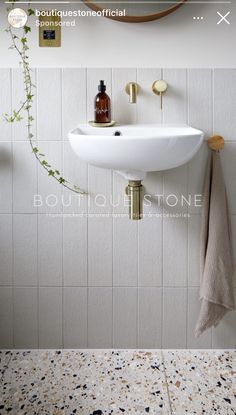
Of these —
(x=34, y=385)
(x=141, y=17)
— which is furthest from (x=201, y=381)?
(x=141, y=17)

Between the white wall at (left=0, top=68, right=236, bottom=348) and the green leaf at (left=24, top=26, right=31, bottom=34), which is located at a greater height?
the green leaf at (left=24, top=26, right=31, bottom=34)

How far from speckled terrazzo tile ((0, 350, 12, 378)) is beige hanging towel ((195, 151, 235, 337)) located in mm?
846

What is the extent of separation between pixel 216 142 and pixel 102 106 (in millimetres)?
511

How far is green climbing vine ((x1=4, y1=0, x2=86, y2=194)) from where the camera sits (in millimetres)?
1812

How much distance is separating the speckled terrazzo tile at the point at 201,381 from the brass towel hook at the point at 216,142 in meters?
0.94

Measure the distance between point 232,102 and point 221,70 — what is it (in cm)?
14

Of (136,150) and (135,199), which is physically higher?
(136,150)

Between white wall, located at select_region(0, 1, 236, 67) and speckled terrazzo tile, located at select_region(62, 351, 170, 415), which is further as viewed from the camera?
white wall, located at select_region(0, 1, 236, 67)

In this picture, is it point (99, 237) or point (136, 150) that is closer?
point (136, 150)

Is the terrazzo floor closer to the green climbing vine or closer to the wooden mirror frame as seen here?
the green climbing vine

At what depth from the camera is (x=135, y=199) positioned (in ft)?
5.78

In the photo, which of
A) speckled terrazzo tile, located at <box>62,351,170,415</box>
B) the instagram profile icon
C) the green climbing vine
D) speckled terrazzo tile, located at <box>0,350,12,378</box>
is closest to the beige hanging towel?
speckled terrazzo tile, located at <box>62,351,170,415</box>

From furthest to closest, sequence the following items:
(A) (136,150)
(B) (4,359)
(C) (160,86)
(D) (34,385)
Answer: (B) (4,359), (C) (160,86), (D) (34,385), (A) (136,150)

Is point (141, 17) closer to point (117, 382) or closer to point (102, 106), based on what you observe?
point (102, 106)
